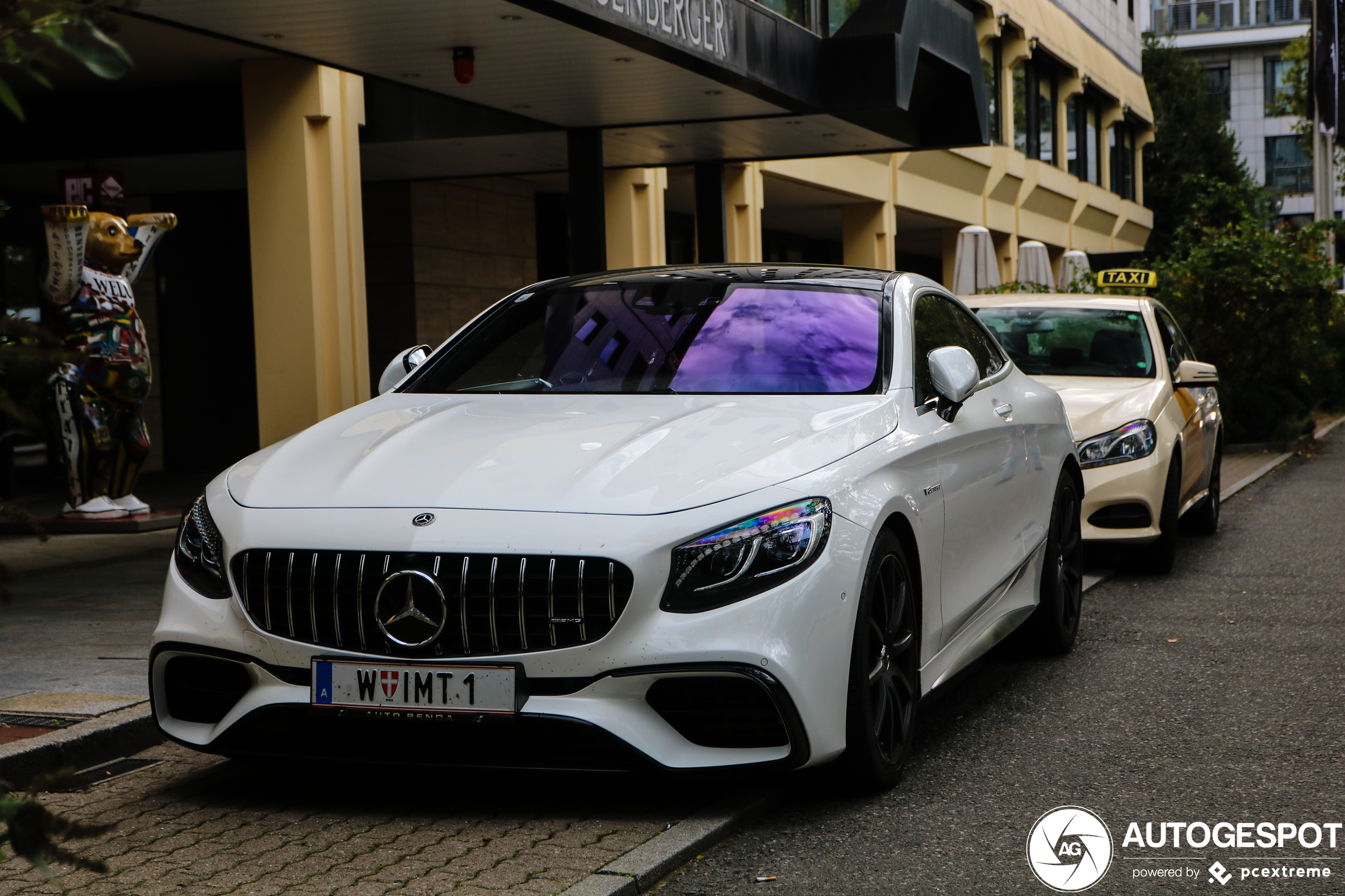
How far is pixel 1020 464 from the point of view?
5859 millimetres

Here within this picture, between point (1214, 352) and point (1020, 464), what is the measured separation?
13.7m

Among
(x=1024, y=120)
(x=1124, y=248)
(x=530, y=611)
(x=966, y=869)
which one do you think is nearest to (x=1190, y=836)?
(x=966, y=869)

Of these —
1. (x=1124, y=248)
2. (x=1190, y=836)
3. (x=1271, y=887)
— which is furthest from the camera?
(x=1124, y=248)

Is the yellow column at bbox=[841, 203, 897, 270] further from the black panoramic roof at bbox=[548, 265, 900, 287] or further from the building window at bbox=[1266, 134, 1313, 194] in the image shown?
the building window at bbox=[1266, 134, 1313, 194]

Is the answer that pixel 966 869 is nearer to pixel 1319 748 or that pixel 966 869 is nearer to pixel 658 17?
pixel 1319 748

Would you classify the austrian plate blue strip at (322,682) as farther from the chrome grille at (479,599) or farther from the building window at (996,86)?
the building window at (996,86)

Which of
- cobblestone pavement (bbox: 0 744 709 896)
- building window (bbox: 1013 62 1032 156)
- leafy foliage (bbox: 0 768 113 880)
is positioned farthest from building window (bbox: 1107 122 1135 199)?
leafy foliage (bbox: 0 768 113 880)

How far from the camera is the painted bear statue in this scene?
36.2 feet

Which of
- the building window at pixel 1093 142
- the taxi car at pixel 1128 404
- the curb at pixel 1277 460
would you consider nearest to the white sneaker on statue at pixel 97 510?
the taxi car at pixel 1128 404

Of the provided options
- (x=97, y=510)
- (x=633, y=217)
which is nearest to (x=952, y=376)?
(x=97, y=510)

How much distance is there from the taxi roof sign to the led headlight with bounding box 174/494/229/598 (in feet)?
49.8

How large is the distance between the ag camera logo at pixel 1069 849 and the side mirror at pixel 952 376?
133cm

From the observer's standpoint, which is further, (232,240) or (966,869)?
(232,240)

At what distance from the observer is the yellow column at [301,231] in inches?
503
